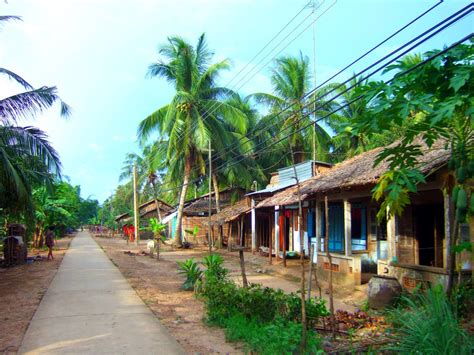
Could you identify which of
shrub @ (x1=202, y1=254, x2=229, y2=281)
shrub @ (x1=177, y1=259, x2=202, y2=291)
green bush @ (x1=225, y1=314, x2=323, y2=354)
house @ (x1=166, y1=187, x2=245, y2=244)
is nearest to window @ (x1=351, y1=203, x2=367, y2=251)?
shrub @ (x1=177, y1=259, x2=202, y2=291)

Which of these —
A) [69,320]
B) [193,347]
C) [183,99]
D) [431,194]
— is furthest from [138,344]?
[183,99]

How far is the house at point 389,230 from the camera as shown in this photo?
929cm

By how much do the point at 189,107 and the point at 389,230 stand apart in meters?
18.1

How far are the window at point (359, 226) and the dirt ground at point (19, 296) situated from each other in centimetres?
936

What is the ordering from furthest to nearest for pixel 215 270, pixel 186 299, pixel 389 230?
pixel 186 299, pixel 389 230, pixel 215 270

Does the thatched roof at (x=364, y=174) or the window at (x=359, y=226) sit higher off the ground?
the thatched roof at (x=364, y=174)

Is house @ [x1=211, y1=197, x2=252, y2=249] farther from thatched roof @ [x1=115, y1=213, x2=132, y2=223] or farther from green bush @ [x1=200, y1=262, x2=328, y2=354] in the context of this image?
thatched roof @ [x1=115, y1=213, x2=132, y2=223]

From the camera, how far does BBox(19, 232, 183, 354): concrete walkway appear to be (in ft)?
20.9

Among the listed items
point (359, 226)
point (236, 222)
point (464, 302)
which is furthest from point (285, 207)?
point (464, 302)

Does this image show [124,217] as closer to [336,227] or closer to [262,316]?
[336,227]

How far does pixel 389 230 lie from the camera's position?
412 inches

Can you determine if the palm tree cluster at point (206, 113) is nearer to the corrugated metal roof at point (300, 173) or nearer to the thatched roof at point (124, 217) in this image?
the corrugated metal roof at point (300, 173)

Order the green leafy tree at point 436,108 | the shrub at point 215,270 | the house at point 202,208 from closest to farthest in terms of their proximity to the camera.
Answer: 1. the green leafy tree at point 436,108
2. the shrub at point 215,270
3. the house at point 202,208

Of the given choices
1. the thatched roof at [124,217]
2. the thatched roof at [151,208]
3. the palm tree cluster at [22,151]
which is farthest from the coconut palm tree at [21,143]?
the thatched roof at [124,217]
